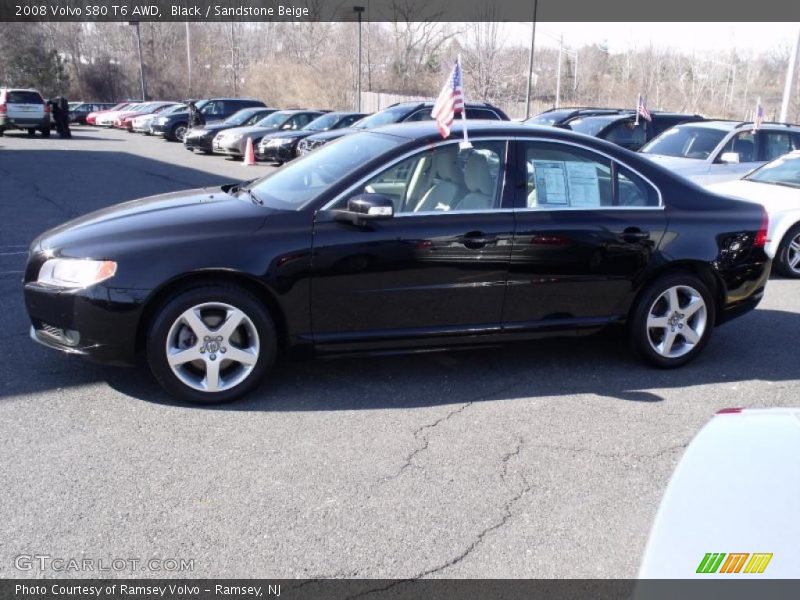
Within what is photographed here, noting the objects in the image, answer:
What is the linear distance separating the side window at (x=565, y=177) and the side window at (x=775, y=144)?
25.9ft

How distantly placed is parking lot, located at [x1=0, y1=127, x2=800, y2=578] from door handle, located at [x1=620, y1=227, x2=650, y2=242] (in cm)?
75

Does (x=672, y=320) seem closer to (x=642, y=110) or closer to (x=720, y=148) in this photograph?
(x=720, y=148)

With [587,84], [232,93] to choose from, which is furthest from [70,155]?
[587,84]

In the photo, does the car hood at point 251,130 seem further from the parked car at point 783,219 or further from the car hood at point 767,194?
the parked car at point 783,219

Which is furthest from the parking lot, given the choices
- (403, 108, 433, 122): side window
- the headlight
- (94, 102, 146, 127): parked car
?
(94, 102, 146, 127): parked car

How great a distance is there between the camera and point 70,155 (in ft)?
72.3

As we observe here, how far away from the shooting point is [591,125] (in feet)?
50.0

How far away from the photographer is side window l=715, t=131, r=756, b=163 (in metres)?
11.5

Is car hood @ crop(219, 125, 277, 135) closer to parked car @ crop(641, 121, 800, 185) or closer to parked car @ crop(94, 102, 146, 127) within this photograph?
parked car @ crop(641, 121, 800, 185)

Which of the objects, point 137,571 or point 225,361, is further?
point 225,361

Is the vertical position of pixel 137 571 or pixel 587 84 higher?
pixel 587 84

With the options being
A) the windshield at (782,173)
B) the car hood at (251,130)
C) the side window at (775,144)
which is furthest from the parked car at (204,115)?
the windshield at (782,173)

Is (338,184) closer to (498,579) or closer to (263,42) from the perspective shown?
(498,579)

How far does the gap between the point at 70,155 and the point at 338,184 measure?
66.1 feet
